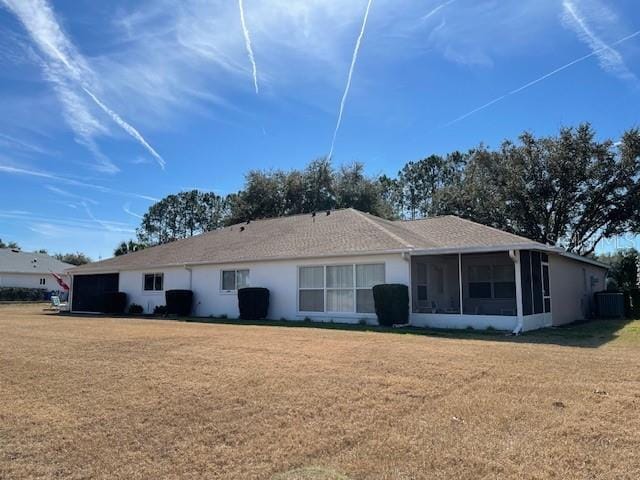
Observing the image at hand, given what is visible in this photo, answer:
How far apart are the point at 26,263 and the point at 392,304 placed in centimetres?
4952

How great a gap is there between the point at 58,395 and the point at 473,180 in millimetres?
34916

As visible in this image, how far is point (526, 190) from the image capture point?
33.4 m

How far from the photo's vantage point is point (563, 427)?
5254 mm

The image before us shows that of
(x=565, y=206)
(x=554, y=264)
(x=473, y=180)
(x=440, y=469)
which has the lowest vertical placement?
(x=440, y=469)

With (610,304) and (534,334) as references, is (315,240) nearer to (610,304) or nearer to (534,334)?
(534,334)

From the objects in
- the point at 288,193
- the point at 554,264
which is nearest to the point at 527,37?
the point at 554,264

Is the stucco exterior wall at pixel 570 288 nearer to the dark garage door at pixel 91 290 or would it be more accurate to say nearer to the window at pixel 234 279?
the window at pixel 234 279

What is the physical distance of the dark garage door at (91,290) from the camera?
1057 inches

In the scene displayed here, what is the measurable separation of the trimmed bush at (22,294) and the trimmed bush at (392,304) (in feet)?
136

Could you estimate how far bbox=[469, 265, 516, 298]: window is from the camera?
18.9m

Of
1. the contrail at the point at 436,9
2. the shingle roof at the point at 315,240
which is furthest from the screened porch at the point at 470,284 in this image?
the contrail at the point at 436,9

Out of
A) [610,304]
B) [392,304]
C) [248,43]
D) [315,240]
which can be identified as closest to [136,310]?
[315,240]

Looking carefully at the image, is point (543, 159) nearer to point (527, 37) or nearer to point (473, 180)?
point (473, 180)

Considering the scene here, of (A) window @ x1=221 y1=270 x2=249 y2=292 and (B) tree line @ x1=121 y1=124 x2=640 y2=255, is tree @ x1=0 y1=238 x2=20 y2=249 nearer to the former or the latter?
(B) tree line @ x1=121 y1=124 x2=640 y2=255
